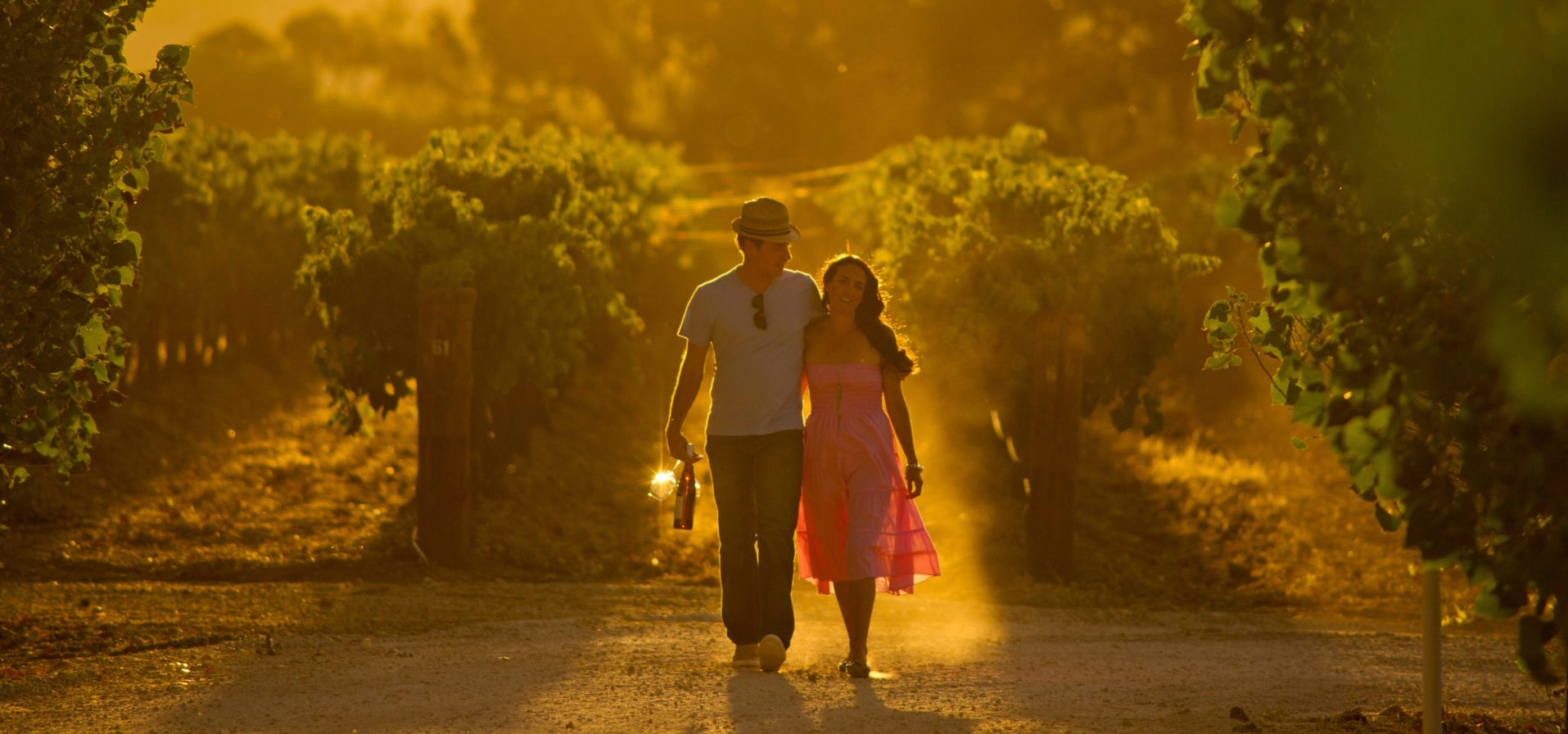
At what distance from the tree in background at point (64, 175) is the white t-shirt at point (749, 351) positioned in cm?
244

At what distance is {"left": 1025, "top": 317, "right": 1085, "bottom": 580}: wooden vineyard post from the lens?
11.6 m

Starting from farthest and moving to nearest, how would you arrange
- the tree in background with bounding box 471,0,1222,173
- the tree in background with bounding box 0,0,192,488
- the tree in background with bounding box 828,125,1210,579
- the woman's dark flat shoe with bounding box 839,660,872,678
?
the tree in background with bounding box 471,0,1222,173, the tree in background with bounding box 828,125,1210,579, the woman's dark flat shoe with bounding box 839,660,872,678, the tree in background with bounding box 0,0,192,488

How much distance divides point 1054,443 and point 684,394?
5.35m

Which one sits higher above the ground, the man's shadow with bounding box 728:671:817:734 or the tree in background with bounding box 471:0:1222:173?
the tree in background with bounding box 471:0:1222:173

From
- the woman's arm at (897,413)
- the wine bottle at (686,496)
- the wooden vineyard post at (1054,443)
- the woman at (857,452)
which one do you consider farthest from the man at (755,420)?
the wooden vineyard post at (1054,443)

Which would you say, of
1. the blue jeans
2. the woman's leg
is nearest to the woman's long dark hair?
the blue jeans

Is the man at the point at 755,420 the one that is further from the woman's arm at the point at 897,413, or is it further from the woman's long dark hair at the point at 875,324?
the woman's arm at the point at 897,413

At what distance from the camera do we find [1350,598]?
38.4 ft

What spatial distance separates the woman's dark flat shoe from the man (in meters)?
0.28

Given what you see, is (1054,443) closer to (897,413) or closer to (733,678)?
(897,413)

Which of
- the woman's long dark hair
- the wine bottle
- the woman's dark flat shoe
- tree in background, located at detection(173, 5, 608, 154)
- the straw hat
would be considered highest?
tree in background, located at detection(173, 5, 608, 154)

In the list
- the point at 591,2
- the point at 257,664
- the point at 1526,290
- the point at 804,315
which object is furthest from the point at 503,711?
the point at 591,2

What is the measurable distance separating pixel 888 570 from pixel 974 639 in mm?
1851

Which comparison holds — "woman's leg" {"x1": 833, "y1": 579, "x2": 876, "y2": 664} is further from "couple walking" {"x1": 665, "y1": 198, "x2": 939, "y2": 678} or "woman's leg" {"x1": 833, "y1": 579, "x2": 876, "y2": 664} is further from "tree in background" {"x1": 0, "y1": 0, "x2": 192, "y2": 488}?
"tree in background" {"x1": 0, "y1": 0, "x2": 192, "y2": 488}
